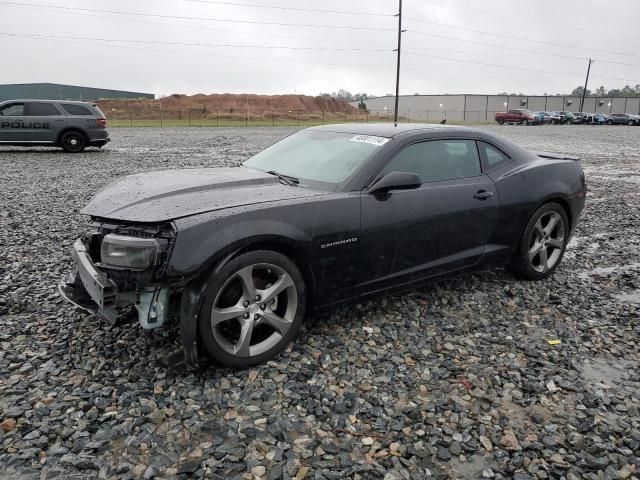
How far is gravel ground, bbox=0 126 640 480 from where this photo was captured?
240 centimetres

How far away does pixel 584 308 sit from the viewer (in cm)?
421

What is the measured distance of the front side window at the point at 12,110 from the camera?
48.3 feet

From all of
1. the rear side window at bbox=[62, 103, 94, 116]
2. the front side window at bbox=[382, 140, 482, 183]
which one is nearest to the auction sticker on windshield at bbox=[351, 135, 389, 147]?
the front side window at bbox=[382, 140, 482, 183]

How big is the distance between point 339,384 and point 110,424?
1.26 m

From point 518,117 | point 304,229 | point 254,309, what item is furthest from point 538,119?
point 254,309

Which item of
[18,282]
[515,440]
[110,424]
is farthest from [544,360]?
[18,282]

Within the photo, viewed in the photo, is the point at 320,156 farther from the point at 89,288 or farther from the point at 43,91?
the point at 43,91

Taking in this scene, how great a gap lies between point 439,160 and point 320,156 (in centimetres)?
96

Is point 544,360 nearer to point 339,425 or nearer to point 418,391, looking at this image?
point 418,391

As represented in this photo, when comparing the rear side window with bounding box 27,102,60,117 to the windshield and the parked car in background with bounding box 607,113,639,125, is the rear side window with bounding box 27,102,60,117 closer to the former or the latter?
the windshield

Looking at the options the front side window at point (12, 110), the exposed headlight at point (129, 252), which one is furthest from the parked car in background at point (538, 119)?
the exposed headlight at point (129, 252)

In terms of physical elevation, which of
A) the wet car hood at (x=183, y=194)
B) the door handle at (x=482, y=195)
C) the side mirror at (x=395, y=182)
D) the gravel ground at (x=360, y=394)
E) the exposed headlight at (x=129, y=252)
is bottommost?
the gravel ground at (x=360, y=394)

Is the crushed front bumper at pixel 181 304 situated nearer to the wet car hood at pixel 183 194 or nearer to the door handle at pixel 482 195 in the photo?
the wet car hood at pixel 183 194

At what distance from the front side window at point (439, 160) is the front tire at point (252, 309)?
3.77ft
